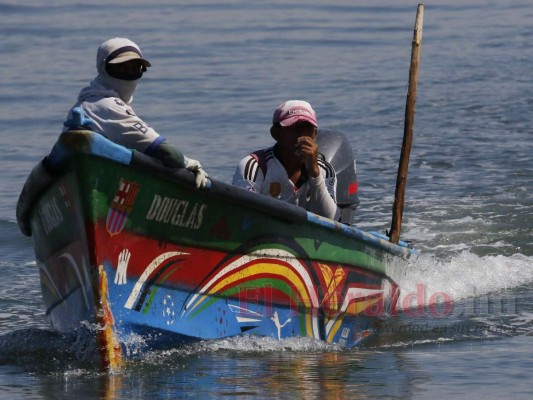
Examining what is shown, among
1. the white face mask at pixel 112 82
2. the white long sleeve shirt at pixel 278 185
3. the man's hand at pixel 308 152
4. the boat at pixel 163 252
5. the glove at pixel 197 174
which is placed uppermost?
the white face mask at pixel 112 82

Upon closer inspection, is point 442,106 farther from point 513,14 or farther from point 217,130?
point 513,14

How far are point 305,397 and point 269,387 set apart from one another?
0.96ft

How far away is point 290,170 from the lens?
7984 mm

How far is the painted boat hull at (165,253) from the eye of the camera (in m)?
6.57

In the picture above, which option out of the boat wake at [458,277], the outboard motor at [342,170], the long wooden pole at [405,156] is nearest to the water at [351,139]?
the boat wake at [458,277]

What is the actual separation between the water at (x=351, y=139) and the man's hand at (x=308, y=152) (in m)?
1.06

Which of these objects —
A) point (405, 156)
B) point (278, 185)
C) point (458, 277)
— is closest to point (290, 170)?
point (278, 185)

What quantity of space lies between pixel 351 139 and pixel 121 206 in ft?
31.2

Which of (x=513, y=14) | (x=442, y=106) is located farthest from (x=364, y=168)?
(x=513, y=14)

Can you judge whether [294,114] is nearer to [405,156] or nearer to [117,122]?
[117,122]

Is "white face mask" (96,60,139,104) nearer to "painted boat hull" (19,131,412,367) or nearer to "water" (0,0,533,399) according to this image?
"painted boat hull" (19,131,412,367)

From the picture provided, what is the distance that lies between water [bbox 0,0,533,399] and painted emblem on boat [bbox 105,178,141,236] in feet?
2.70

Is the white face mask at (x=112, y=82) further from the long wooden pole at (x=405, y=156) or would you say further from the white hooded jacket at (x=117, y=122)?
the long wooden pole at (x=405, y=156)

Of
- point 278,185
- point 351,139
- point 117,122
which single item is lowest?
point 278,185
